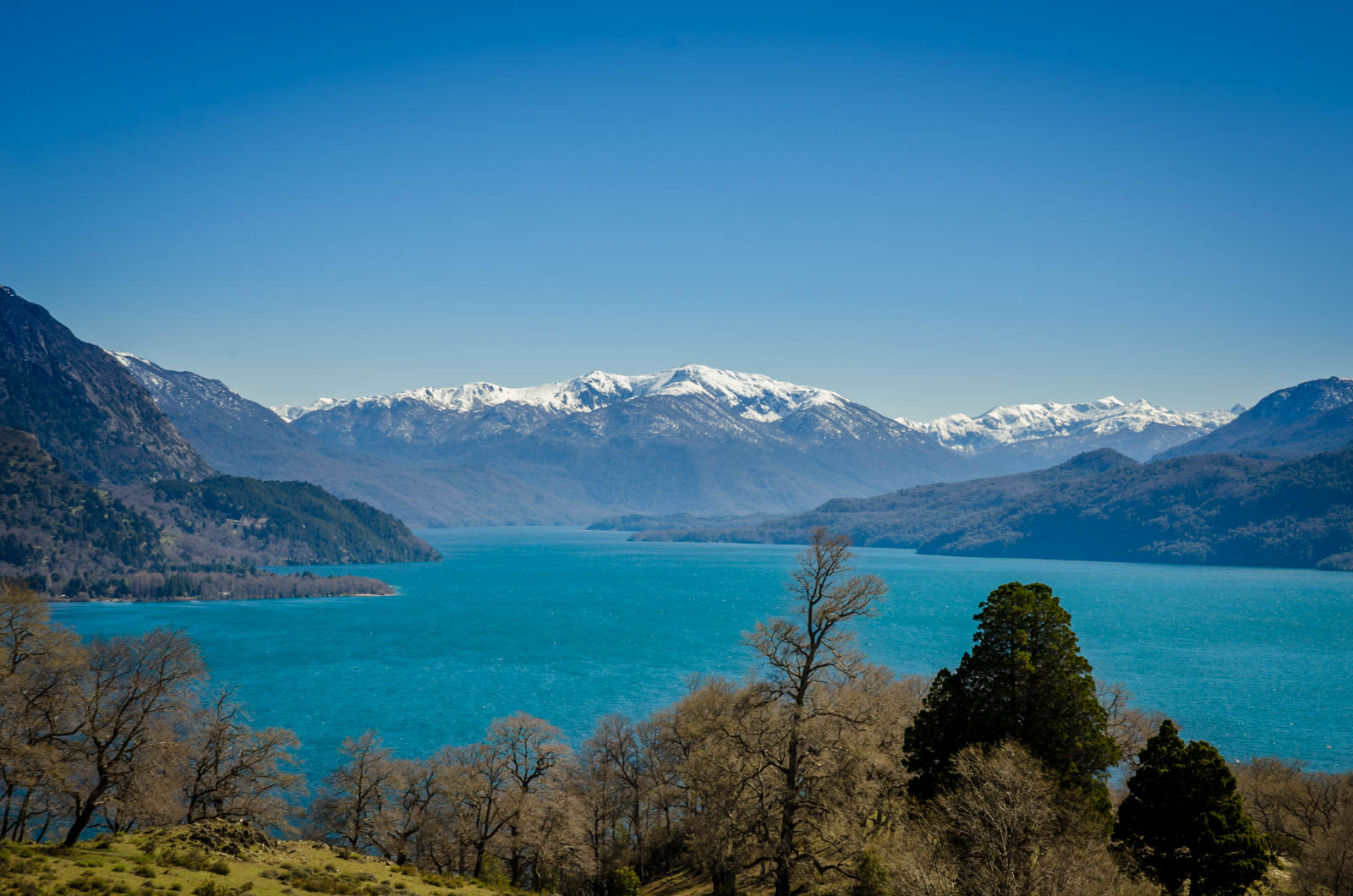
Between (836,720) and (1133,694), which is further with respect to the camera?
(1133,694)

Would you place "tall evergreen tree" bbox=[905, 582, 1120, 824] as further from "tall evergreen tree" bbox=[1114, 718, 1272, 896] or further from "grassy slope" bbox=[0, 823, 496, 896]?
"grassy slope" bbox=[0, 823, 496, 896]

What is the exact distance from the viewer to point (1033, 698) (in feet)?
90.0

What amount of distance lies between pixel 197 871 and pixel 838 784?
761 inches

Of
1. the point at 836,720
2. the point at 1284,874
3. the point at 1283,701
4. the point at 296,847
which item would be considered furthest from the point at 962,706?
the point at 1283,701

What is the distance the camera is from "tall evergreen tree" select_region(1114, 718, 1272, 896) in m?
24.5

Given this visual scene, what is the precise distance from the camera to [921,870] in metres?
22.0

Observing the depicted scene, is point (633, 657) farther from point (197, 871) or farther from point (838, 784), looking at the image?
point (197, 871)

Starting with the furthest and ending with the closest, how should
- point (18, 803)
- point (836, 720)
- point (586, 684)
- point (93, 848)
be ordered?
point (586, 684) → point (18, 803) → point (836, 720) → point (93, 848)

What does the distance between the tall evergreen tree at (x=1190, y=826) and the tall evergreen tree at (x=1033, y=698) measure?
112 cm

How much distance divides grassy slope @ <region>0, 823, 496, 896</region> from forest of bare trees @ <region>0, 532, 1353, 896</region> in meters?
5.01

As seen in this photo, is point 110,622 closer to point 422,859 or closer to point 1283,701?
point 422,859

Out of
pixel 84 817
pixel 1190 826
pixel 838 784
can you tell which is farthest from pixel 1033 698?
pixel 84 817

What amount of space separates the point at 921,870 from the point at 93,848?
921 inches

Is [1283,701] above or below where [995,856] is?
below
